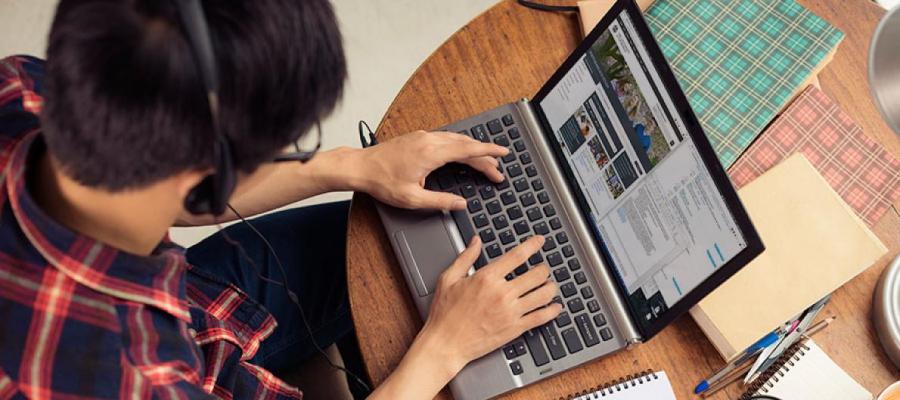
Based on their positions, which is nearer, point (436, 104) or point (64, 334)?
point (64, 334)

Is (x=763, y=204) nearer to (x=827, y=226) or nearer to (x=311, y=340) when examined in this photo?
(x=827, y=226)

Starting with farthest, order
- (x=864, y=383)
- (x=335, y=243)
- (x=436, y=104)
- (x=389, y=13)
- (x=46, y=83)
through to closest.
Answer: (x=389, y=13)
(x=335, y=243)
(x=436, y=104)
(x=864, y=383)
(x=46, y=83)

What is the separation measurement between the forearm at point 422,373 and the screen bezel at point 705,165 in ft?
0.80

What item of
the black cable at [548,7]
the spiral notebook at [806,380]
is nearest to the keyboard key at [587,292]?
the spiral notebook at [806,380]

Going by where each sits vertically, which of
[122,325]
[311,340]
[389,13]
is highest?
[389,13]

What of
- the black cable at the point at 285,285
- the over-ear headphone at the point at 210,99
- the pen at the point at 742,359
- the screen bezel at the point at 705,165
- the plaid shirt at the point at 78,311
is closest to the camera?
the over-ear headphone at the point at 210,99

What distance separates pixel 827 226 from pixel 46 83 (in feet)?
2.87

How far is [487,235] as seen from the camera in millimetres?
1002

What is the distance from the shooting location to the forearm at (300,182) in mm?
1023

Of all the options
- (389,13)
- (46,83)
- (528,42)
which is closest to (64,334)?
(46,83)

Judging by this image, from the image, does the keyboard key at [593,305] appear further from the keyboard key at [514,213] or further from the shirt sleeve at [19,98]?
the shirt sleeve at [19,98]

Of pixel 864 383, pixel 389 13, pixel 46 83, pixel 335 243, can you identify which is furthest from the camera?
pixel 389 13

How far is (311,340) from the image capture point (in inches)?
45.5

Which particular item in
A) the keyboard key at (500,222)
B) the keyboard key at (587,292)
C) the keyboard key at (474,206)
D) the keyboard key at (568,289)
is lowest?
the keyboard key at (587,292)
